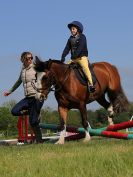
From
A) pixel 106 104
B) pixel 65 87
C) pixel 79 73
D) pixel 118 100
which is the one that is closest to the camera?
pixel 65 87

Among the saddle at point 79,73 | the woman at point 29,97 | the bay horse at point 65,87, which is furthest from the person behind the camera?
the woman at point 29,97

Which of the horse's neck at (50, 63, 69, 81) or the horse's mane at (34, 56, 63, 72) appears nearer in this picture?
the horse's mane at (34, 56, 63, 72)

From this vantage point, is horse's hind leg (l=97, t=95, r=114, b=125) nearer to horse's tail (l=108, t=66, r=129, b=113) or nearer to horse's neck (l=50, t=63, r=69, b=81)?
horse's tail (l=108, t=66, r=129, b=113)

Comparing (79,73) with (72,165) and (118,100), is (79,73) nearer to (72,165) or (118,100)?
(118,100)

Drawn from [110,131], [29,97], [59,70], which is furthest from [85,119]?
[29,97]

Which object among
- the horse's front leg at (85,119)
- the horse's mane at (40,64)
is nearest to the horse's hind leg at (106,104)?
the horse's front leg at (85,119)

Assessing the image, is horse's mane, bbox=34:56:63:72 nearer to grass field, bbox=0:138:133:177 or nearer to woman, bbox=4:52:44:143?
woman, bbox=4:52:44:143

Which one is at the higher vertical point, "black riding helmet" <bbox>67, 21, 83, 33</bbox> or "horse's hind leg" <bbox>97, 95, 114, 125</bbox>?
"black riding helmet" <bbox>67, 21, 83, 33</bbox>

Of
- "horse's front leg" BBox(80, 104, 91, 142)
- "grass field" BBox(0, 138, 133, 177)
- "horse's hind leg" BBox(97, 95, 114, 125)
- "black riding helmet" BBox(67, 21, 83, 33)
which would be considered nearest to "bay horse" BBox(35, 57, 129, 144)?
"horse's front leg" BBox(80, 104, 91, 142)

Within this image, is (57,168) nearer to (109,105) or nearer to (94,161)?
(94,161)

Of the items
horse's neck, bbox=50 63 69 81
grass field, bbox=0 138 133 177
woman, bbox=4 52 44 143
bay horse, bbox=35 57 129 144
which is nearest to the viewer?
grass field, bbox=0 138 133 177

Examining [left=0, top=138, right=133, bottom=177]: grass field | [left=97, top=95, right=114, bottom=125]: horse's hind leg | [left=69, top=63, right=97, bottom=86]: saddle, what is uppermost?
[left=69, top=63, right=97, bottom=86]: saddle

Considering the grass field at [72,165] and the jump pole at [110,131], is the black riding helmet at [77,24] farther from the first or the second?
the grass field at [72,165]

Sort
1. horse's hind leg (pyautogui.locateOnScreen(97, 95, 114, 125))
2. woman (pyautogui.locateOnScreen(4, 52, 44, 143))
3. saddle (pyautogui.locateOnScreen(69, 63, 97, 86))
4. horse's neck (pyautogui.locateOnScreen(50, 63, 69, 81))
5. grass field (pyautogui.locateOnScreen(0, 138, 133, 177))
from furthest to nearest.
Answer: horse's hind leg (pyautogui.locateOnScreen(97, 95, 114, 125))
woman (pyautogui.locateOnScreen(4, 52, 44, 143))
saddle (pyautogui.locateOnScreen(69, 63, 97, 86))
horse's neck (pyautogui.locateOnScreen(50, 63, 69, 81))
grass field (pyautogui.locateOnScreen(0, 138, 133, 177))
